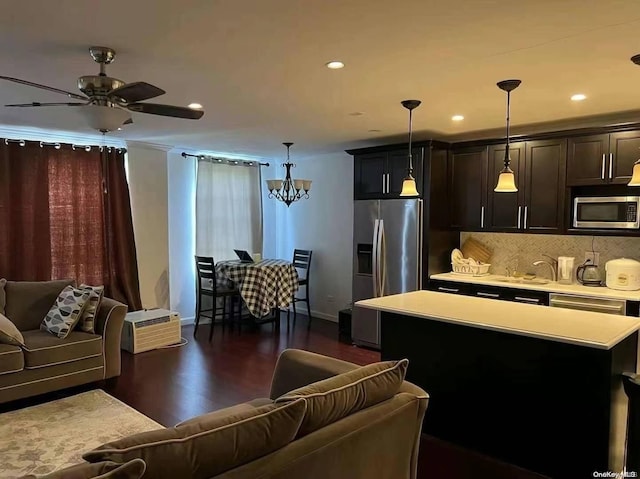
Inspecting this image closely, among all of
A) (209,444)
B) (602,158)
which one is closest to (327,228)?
(602,158)

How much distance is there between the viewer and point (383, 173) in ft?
18.0

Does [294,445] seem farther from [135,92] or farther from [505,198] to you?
[505,198]

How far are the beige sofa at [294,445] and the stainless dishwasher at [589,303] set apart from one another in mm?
2566

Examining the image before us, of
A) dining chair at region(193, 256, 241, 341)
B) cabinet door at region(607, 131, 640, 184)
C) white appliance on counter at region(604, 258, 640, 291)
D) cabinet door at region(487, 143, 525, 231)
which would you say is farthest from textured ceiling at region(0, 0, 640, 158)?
dining chair at region(193, 256, 241, 341)

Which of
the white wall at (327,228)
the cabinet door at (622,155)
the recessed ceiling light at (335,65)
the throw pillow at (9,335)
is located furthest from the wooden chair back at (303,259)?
the recessed ceiling light at (335,65)

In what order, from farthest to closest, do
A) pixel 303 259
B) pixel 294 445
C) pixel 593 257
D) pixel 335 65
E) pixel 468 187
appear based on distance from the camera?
1. pixel 303 259
2. pixel 468 187
3. pixel 593 257
4. pixel 335 65
5. pixel 294 445

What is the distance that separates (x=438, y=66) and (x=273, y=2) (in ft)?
4.10

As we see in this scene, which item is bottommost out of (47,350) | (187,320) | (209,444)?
(187,320)

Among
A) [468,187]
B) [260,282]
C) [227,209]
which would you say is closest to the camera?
[468,187]

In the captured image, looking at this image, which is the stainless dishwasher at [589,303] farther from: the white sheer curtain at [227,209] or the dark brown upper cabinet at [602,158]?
the white sheer curtain at [227,209]

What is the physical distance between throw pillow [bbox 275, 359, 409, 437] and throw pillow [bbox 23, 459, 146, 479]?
58cm

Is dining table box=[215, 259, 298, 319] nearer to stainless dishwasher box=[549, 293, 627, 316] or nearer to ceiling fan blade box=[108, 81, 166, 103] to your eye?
stainless dishwasher box=[549, 293, 627, 316]

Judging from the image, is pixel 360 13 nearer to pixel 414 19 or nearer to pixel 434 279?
pixel 414 19

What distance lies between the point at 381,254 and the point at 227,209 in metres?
2.68
